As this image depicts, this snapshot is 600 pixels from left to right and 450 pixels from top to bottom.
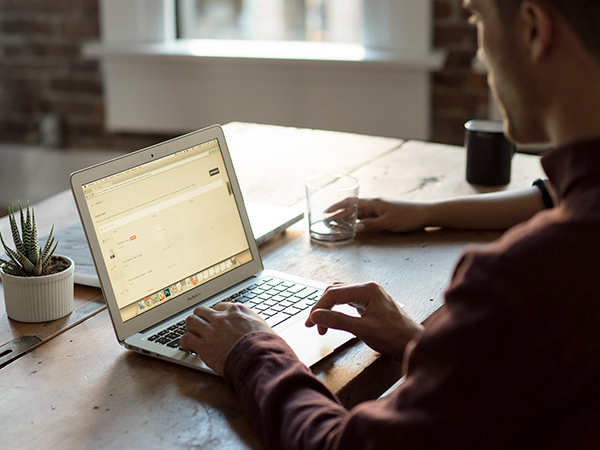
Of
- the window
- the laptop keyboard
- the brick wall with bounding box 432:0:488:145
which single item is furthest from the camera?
the window

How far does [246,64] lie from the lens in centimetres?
290

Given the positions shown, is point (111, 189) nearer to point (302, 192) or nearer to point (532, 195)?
point (302, 192)

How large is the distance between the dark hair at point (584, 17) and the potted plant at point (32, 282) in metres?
0.76

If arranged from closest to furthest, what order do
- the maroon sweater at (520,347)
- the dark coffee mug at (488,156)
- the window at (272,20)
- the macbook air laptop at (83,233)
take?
the maroon sweater at (520,347) → the macbook air laptop at (83,233) → the dark coffee mug at (488,156) → the window at (272,20)

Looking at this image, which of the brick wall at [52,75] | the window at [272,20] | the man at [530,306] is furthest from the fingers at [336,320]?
the brick wall at [52,75]

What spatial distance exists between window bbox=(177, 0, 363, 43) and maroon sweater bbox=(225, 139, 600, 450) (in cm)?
237

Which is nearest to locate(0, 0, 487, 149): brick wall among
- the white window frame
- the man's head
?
the white window frame

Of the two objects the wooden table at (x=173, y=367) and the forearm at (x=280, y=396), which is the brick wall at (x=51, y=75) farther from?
the forearm at (x=280, y=396)

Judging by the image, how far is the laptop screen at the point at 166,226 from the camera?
0.99m

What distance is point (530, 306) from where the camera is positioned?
1.94ft

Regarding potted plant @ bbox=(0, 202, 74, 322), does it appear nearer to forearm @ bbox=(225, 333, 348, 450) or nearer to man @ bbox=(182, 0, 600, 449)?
forearm @ bbox=(225, 333, 348, 450)

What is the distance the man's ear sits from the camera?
0.61m

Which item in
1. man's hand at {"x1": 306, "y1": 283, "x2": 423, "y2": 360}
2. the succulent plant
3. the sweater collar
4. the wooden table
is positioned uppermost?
the sweater collar

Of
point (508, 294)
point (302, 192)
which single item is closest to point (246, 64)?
point (302, 192)
